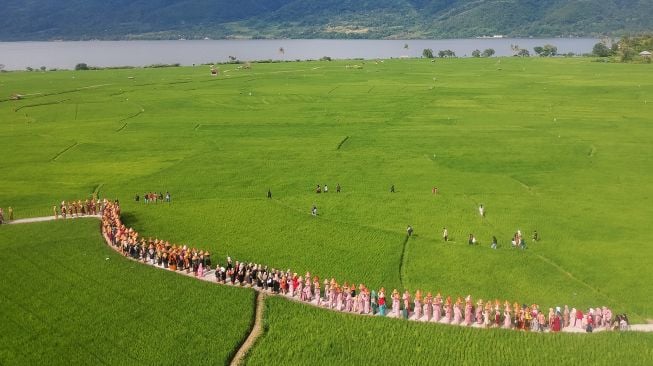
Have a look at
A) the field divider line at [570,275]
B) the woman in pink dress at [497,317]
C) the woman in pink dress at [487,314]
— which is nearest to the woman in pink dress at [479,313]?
Answer: the woman in pink dress at [487,314]

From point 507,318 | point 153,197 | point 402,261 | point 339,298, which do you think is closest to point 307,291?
point 339,298

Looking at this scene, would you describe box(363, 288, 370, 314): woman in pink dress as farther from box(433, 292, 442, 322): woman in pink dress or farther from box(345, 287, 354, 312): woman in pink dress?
box(433, 292, 442, 322): woman in pink dress

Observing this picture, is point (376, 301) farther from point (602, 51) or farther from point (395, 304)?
point (602, 51)

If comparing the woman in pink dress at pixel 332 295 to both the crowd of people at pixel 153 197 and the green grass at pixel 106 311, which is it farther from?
the crowd of people at pixel 153 197

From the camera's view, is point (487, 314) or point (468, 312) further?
point (468, 312)

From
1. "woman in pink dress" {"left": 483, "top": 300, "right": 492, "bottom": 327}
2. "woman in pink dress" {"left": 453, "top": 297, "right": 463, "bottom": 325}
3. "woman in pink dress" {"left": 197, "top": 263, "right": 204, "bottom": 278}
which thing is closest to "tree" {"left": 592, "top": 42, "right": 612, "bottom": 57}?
"woman in pink dress" {"left": 483, "top": 300, "right": 492, "bottom": 327}
